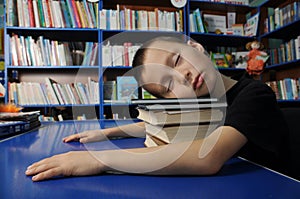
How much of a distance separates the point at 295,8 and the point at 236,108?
2456 mm

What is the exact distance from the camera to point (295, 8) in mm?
2422

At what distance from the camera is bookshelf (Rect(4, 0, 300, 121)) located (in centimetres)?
230

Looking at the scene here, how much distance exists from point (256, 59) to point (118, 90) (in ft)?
5.12

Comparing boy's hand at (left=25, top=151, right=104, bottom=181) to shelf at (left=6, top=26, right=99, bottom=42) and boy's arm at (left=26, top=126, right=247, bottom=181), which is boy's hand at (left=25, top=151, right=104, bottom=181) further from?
shelf at (left=6, top=26, right=99, bottom=42)

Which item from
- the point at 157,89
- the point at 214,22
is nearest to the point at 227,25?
the point at 214,22

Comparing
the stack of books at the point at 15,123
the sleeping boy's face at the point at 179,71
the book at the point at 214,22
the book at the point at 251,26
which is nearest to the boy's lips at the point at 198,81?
the sleeping boy's face at the point at 179,71

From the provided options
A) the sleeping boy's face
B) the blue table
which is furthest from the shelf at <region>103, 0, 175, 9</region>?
the blue table

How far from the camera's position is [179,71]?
26.2 inches

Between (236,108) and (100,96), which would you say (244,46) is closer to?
(100,96)

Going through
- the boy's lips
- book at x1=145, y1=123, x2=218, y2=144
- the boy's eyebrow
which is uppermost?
the boy's lips

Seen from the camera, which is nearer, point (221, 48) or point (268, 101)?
point (268, 101)

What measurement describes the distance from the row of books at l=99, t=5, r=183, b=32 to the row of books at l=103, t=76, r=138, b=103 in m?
0.51

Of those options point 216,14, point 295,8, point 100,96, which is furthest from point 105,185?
point 216,14

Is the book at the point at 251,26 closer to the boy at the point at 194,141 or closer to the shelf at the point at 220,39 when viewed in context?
the shelf at the point at 220,39
